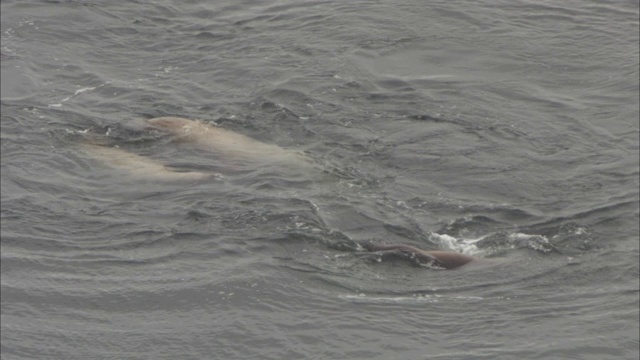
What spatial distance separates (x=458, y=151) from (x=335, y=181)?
1.54 meters

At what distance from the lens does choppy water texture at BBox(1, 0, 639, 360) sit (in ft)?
31.3

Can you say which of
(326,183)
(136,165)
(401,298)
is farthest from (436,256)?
(136,165)

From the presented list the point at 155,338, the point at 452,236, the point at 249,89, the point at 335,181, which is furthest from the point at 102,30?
the point at 155,338

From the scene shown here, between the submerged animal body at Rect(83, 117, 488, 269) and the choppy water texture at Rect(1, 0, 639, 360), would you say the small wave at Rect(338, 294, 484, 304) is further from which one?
the submerged animal body at Rect(83, 117, 488, 269)

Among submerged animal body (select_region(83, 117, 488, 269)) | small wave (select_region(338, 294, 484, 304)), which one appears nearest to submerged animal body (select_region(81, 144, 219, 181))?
submerged animal body (select_region(83, 117, 488, 269))

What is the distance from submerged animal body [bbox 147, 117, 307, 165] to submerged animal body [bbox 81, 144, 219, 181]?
58cm

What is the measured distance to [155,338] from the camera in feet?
30.2

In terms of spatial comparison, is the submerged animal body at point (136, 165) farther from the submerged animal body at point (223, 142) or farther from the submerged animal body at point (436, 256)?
the submerged animal body at point (436, 256)

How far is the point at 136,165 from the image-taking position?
41.3 feet

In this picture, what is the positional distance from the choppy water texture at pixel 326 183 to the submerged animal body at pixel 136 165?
0.43 feet

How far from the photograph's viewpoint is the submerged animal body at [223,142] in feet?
42.1

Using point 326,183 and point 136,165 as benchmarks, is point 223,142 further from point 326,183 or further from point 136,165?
point 326,183

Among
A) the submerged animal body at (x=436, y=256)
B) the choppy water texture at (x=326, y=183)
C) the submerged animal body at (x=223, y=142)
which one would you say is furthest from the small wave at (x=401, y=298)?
the submerged animal body at (x=223, y=142)

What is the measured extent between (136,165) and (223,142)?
993 millimetres
